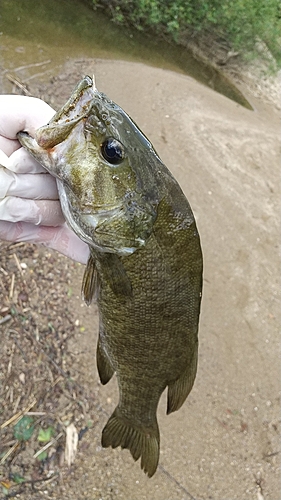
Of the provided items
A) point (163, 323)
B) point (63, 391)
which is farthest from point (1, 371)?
point (163, 323)

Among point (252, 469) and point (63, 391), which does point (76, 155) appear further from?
point (252, 469)

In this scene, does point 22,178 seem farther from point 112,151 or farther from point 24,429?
point 24,429

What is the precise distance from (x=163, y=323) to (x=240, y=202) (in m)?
4.15

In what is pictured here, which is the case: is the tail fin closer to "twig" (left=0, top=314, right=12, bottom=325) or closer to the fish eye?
the fish eye

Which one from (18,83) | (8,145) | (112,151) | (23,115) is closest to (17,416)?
(8,145)

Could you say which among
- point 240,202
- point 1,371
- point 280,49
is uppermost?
point 280,49

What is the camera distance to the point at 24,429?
9.66 feet

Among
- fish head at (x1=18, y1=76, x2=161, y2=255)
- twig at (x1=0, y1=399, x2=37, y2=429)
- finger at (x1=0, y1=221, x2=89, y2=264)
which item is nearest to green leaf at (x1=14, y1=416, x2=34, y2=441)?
twig at (x1=0, y1=399, x2=37, y2=429)

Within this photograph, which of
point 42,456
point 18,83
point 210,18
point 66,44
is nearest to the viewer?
point 42,456

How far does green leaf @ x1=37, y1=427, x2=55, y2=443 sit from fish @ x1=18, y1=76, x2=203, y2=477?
3.69 feet

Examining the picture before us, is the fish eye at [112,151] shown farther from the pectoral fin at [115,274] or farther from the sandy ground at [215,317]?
the sandy ground at [215,317]

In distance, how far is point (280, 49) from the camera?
9.81 m

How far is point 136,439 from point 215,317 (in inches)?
96.0

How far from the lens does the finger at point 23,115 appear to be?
180 centimetres
